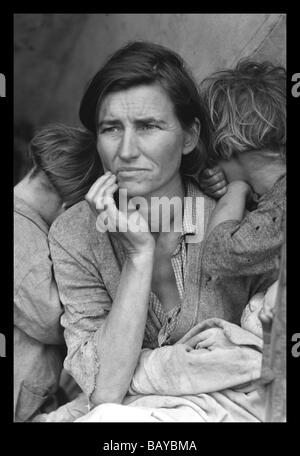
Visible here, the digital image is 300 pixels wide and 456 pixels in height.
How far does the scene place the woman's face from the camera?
2758 mm

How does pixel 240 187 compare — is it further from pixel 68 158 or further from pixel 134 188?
pixel 68 158

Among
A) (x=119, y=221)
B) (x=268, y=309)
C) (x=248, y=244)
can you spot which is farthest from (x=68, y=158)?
(x=268, y=309)

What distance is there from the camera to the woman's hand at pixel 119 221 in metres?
2.64

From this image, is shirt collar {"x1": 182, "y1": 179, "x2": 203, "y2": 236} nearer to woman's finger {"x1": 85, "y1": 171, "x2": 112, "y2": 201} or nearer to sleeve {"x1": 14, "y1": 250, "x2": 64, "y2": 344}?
woman's finger {"x1": 85, "y1": 171, "x2": 112, "y2": 201}

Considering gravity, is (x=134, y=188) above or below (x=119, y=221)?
above

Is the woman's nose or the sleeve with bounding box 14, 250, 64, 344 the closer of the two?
the woman's nose

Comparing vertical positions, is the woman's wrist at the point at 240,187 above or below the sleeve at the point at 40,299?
above

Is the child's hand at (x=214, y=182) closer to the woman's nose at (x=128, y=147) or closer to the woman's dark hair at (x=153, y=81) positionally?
the woman's dark hair at (x=153, y=81)

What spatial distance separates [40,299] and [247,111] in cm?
A: 88

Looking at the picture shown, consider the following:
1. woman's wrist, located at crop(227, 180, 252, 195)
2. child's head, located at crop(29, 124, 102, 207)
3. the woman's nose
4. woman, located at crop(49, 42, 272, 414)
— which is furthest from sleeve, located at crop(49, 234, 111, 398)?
woman's wrist, located at crop(227, 180, 252, 195)

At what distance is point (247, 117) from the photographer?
9.30ft

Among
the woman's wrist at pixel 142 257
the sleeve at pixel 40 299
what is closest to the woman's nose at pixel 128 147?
the woman's wrist at pixel 142 257

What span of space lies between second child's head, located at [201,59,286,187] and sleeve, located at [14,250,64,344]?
654 millimetres

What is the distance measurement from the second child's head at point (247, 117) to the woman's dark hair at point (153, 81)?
51mm
